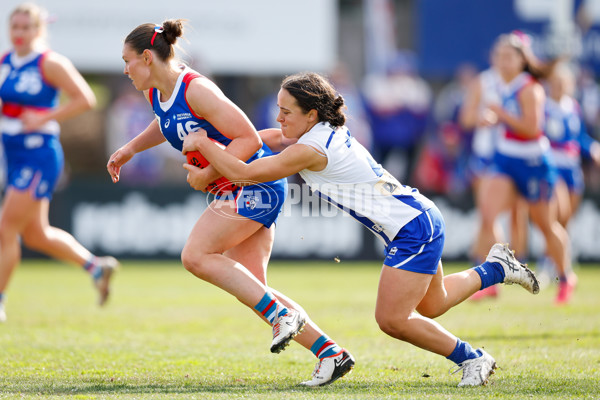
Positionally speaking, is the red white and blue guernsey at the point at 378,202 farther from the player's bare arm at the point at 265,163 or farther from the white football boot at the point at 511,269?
the white football boot at the point at 511,269

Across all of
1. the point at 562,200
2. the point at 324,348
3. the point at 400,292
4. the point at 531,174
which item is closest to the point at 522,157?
the point at 531,174

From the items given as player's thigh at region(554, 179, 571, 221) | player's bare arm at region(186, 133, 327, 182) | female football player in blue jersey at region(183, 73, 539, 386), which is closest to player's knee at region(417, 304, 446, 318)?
female football player in blue jersey at region(183, 73, 539, 386)

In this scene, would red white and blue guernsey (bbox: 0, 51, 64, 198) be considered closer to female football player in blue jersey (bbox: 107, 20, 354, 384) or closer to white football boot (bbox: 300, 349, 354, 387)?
female football player in blue jersey (bbox: 107, 20, 354, 384)

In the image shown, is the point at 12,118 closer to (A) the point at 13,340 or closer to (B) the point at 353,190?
(A) the point at 13,340

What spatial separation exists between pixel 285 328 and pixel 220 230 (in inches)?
26.7

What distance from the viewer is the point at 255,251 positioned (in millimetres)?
5055

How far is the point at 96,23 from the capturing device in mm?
14992

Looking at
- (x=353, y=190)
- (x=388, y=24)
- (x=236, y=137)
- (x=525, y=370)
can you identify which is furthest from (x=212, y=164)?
(x=388, y=24)

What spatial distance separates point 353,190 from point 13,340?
9.96 feet

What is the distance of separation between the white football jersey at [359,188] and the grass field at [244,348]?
0.92m

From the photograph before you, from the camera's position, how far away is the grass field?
4.51 m

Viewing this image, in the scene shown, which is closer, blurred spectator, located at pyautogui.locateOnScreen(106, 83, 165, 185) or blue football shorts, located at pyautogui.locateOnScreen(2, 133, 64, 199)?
blue football shorts, located at pyautogui.locateOnScreen(2, 133, 64, 199)

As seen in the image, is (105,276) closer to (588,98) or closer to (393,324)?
(393,324)

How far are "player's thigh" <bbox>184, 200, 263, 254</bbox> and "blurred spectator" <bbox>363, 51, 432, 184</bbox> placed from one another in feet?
33.3
